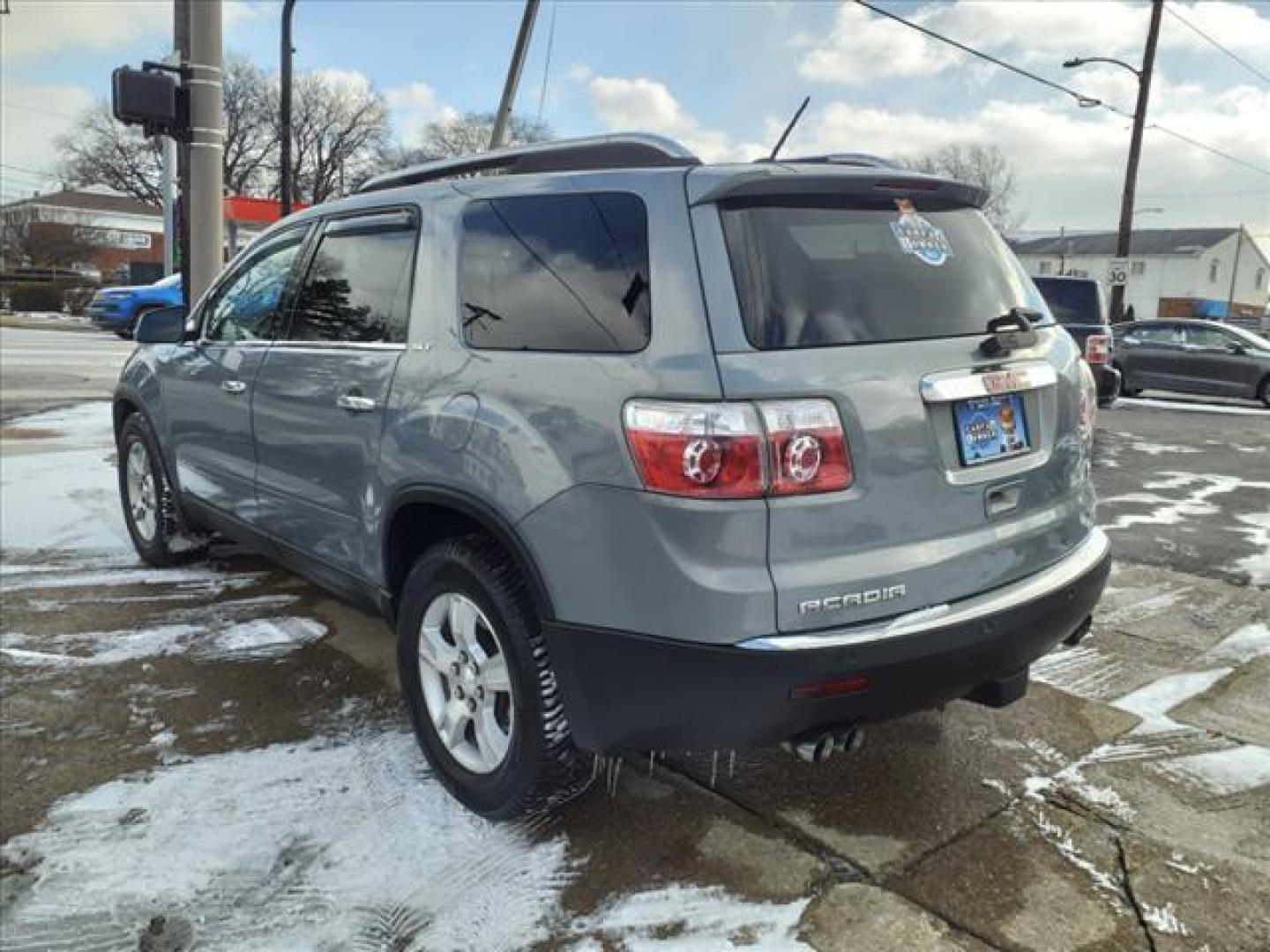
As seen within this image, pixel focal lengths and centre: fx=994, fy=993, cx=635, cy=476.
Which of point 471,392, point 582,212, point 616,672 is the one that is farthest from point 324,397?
point 616,672

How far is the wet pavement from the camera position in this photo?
2.46 meters

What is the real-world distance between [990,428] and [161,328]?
3.93 meters

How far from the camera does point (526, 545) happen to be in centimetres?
254

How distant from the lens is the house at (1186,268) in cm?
7125

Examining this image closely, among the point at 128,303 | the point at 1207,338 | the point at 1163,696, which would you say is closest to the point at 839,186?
the point at 1163,696

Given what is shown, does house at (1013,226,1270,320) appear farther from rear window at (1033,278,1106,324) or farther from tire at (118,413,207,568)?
tire at (118,413,207,568)

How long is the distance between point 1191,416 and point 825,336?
14666 mm

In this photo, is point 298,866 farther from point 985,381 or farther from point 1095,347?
point 1095,347

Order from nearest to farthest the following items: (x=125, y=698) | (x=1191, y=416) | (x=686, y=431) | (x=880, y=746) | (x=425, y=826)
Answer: (x=686, y=431)
(x=425, y=826)
(x=880, y=746)
(x=125, y=698)
(x=1191, y=416)

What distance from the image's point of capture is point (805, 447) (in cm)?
229

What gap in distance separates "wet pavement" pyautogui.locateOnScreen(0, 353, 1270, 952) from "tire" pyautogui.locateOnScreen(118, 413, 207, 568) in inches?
28.1

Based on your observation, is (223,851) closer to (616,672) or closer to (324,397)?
(616,672)

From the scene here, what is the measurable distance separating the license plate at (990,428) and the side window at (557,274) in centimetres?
89

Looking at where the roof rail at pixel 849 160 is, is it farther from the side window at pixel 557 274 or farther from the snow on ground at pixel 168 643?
the snow on ground at pixel 168 643
